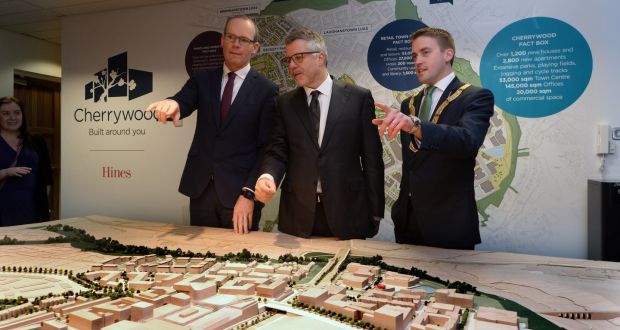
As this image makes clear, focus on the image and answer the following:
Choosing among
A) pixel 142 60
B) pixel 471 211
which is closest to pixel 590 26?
pixel 471 211

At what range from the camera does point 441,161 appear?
2.66 meters

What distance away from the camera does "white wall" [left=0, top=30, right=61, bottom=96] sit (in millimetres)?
5758

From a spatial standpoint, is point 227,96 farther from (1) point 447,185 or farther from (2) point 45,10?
(2) point 45,10

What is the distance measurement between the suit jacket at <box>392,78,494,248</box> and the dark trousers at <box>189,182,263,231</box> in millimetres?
1056

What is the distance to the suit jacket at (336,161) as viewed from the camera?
287 centimetres

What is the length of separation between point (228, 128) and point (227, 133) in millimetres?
36

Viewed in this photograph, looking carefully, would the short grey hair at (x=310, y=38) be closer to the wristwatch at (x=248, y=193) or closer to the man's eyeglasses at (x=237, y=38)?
the man's eyeglasses at (x=237, y=38)

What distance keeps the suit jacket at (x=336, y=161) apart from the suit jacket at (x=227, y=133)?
28cm

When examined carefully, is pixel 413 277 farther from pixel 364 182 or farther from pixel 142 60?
pixel 142 60

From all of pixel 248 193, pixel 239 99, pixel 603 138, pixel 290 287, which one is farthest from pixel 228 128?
pixel 603 138

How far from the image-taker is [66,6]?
5.03m

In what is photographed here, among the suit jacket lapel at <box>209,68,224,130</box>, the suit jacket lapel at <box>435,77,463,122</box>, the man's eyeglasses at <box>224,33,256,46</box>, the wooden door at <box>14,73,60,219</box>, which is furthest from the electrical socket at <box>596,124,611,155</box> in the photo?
the wooden door at <box>14,73,60,219</box>

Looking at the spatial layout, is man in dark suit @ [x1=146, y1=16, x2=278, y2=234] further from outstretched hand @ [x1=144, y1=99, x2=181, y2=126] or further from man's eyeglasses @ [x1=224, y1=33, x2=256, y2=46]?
outstretched hand @ [x1=144, y1=99, x2=181, y2=126]

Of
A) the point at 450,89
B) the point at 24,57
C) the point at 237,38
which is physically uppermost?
the point at 24,57
